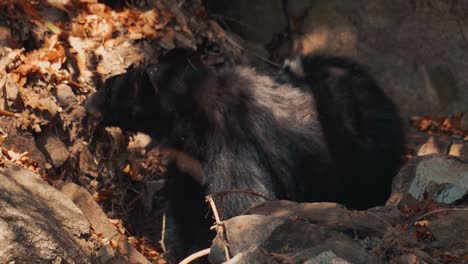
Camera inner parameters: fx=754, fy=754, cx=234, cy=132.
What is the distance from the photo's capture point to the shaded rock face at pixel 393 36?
880 centimetres

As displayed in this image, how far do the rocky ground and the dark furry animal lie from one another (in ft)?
1.73

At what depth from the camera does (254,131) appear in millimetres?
6191

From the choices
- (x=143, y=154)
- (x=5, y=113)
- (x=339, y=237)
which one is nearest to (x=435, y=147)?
(x=143, y=154)

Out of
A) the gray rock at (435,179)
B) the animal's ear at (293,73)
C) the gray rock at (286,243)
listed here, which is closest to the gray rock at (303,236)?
the gray rock at (286,243)

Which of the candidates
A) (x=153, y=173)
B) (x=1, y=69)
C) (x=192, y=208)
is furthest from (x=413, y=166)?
(x=1, y=69)

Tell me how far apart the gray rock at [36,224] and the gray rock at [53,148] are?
123 cm

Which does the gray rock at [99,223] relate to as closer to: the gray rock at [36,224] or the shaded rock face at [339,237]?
the gray rock at [36,224]

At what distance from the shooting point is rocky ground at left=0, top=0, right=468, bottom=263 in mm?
4109

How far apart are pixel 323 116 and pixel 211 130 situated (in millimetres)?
1024

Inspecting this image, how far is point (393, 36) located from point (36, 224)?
5950mm

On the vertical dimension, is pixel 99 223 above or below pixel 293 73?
below

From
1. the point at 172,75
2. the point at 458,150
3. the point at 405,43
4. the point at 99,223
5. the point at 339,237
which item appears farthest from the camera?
the point at 405,43

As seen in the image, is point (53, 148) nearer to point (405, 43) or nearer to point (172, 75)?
point (172, 75)

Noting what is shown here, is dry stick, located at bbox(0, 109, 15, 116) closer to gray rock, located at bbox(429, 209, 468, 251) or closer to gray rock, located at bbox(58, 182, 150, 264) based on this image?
gray rock, located at bbox(58, 182, 150, 264)
